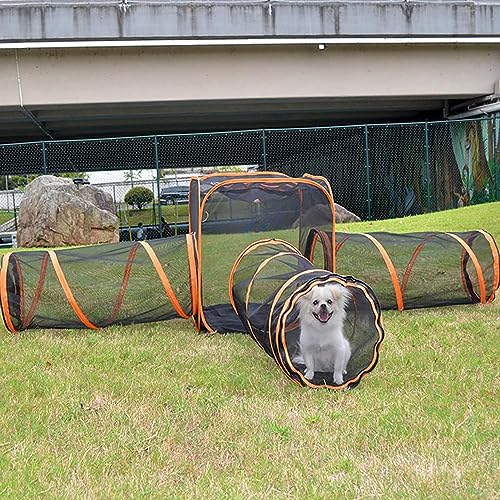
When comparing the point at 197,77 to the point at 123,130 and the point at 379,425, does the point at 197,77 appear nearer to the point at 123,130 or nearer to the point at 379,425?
the point at 123,130

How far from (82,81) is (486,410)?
13.1 meters

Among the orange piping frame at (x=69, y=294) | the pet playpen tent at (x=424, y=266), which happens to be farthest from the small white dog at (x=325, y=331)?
the orange piping frame at (x=69, y=294)

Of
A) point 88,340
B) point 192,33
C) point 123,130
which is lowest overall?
point 88,340

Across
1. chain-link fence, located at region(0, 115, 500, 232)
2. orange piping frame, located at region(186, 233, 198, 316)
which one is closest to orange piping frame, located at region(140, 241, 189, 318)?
orange piping frame, located at region(186, 233, 198, 316)

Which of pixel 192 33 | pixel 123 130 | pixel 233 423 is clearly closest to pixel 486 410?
pixel 233 423

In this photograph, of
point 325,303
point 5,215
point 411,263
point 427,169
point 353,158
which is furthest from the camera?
point 5,215

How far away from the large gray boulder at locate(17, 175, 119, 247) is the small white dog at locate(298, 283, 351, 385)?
1034 cm

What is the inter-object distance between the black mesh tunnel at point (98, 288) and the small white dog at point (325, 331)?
2.02 metres

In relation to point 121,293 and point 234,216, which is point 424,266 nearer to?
point 234,216

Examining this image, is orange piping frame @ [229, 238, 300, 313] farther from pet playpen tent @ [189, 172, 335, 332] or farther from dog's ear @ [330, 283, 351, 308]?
A: dog's ear @ [330, 283, 351, 308]

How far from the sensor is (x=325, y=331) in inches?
173

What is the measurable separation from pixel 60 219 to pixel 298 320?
33.9 ft

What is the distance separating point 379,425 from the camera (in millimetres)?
3549

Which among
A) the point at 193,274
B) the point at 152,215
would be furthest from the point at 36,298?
the point at 152,215
